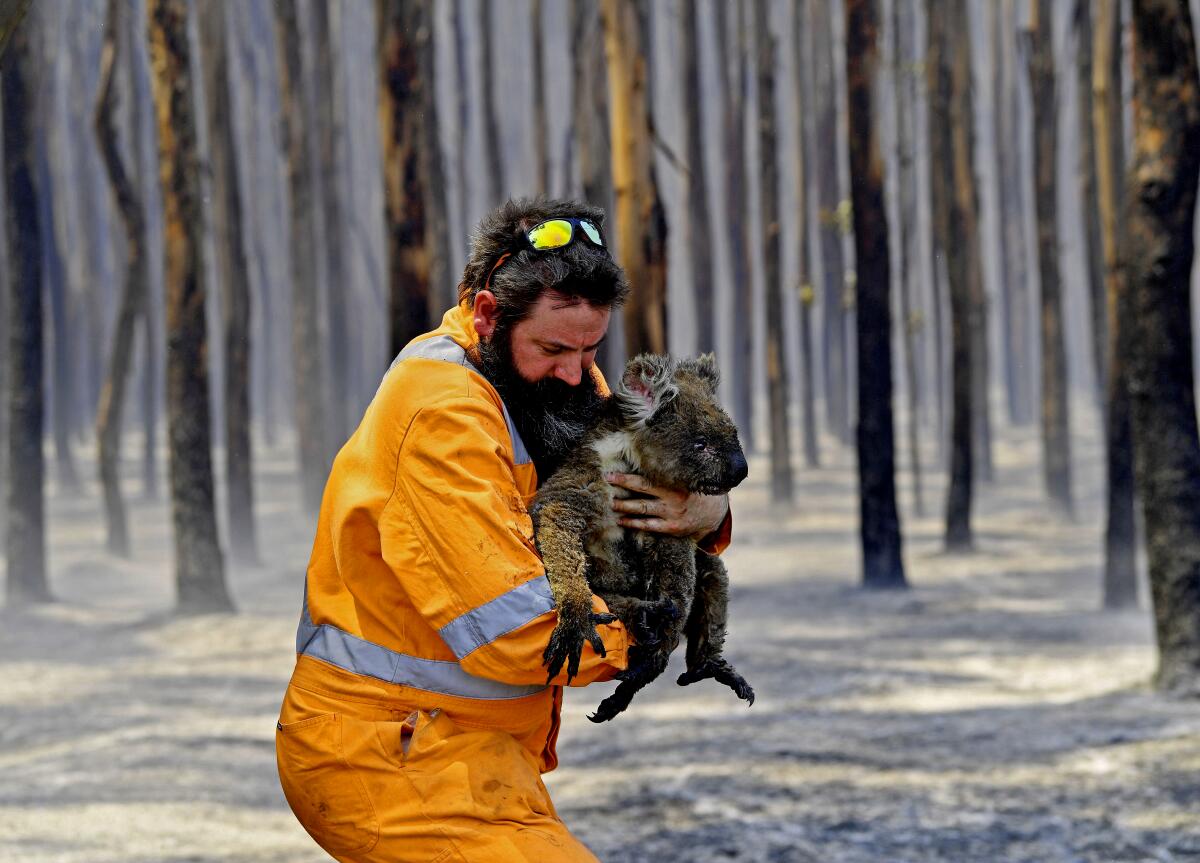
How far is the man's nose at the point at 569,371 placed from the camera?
8.41 feet

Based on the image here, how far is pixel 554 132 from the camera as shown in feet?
160

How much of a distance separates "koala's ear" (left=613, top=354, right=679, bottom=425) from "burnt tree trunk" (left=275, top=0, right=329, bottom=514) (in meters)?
16.7

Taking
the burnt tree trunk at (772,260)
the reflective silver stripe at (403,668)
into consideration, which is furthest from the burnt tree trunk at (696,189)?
the reflective silver stripe at (403,668)

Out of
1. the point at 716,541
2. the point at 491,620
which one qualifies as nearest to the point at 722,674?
the point at 716,541

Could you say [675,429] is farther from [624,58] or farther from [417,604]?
[624,58]

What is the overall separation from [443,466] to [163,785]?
5117 millimetres

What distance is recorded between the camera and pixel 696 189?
21.3m

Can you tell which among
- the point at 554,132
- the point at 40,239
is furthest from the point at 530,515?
the point at 554,132

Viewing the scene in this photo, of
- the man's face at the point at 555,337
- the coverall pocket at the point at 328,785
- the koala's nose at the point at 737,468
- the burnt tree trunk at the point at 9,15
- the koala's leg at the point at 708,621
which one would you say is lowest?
the coverall pocket at the point at 328,785

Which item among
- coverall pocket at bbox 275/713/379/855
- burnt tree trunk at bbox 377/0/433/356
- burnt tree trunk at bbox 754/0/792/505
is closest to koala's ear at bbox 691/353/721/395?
coverall pocket at bbox 275/713/379/855

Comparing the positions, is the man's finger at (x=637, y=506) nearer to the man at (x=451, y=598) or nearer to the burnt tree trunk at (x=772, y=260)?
the man at (x=451, y=598)

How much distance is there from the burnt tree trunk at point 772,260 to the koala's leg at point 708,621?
15.8m

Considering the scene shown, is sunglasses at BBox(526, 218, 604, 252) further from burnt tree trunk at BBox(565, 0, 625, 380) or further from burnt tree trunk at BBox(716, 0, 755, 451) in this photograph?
burnt tree trunk at BBox(716, 0, 755, 451)

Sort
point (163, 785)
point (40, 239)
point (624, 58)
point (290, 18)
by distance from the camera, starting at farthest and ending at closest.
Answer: point (290, 18)
point (40, 239)
point (624, 58)
point (163, 785)
